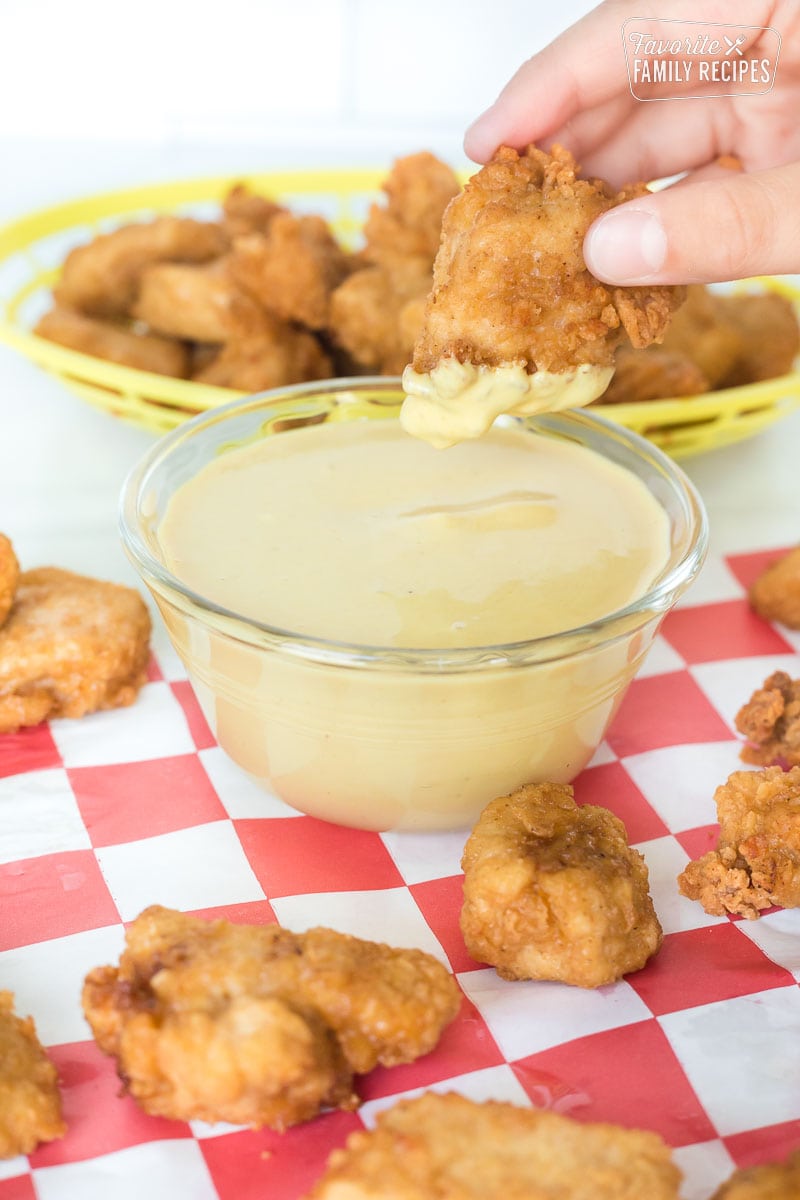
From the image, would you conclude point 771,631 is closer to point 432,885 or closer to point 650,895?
point 650,895

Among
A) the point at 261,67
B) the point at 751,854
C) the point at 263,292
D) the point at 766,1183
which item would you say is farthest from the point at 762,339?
the point at 261,67

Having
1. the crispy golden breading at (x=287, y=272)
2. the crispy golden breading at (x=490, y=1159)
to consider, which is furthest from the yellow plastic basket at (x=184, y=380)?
the crispy golden breading at (x=490, y=1159)

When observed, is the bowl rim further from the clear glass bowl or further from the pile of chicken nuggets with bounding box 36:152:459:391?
the pile of chicken nuggets with bounding box 36:152:459:391

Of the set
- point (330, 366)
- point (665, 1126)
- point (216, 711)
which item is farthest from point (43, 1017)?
point (330, 366)

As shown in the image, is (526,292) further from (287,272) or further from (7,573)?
(287,272)

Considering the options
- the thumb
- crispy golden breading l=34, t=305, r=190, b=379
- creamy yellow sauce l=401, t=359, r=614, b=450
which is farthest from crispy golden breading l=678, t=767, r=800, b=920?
crispy golden breading l=34, t=305, r=190, b=379
